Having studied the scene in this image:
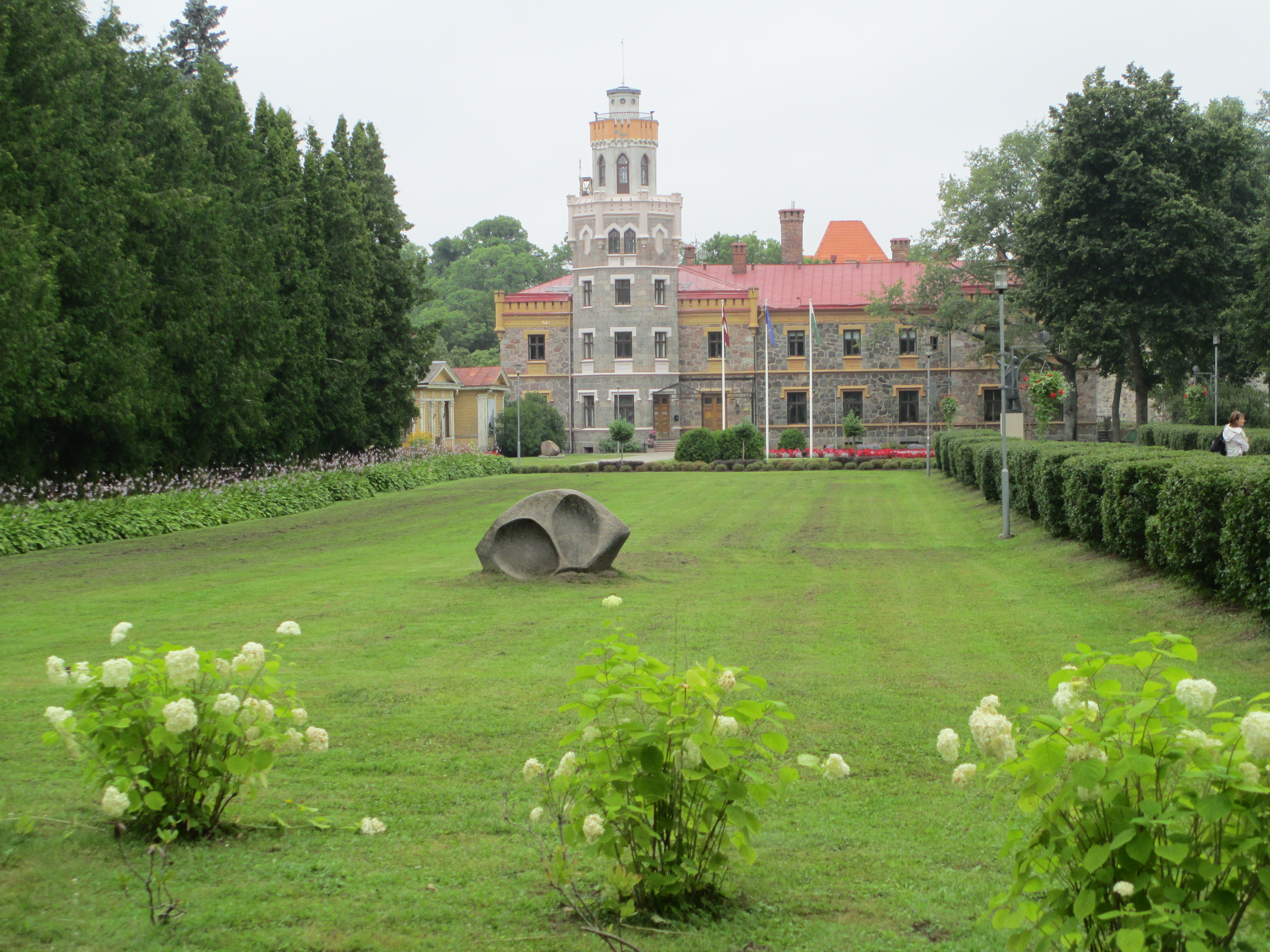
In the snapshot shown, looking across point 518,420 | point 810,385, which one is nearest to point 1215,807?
point 518,420

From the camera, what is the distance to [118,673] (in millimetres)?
4090

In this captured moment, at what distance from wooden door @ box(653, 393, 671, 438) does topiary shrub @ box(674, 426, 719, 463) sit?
1280 cm

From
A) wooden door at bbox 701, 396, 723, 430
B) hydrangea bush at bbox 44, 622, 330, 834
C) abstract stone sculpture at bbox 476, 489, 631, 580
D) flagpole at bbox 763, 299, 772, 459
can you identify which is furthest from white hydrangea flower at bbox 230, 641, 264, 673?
wooden door at bbox 701, 396, 723, 430

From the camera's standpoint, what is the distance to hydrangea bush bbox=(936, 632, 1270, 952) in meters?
2.71

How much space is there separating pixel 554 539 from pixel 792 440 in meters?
39.4

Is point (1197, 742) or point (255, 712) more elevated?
point (1197, 742)

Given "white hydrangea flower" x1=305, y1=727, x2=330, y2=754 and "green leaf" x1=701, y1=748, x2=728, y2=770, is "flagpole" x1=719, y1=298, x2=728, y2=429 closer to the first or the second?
"white hydrangea flower" x1=305, y1=727, x2=330, y2=754

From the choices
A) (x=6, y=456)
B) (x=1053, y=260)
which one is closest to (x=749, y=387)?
(x=1053, y=260)

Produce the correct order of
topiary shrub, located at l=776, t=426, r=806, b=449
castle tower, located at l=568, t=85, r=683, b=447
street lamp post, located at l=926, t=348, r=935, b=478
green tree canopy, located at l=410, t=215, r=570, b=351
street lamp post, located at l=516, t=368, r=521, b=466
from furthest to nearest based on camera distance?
green tree canopy, located at l=410, t=215, r=570, b=351 < castle tower, located at l=568, t=85, r=683, b=447 < topiary shrub, located at l=776, t=426, r=806, b=449 < street lamp post, located at l=516, t=368, r=521, b=466 < street lamp post, located at l=926, t=348, r=935, b=478

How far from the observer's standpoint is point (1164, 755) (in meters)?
2.89

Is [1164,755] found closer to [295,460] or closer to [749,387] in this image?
[295,460]

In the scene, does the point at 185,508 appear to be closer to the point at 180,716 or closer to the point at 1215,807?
the point at 180,716

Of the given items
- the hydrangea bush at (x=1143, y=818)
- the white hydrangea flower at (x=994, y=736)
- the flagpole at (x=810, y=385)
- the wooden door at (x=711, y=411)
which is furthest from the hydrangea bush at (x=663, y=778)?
the wooden door at (x=711, y=411)

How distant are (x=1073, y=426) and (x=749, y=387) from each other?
17068 millimetres
